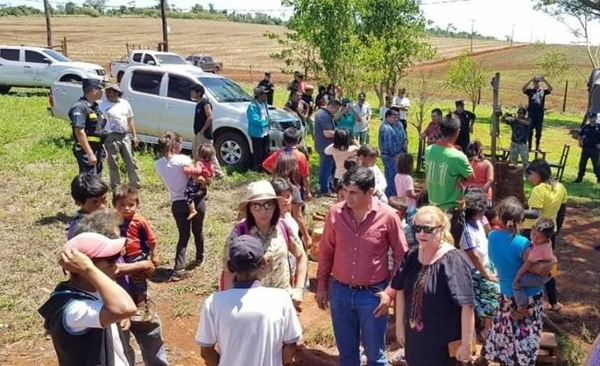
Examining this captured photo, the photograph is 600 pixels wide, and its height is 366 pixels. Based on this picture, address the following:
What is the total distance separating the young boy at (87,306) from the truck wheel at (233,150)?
876 cm

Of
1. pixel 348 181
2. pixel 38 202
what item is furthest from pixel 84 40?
pixel 348 181

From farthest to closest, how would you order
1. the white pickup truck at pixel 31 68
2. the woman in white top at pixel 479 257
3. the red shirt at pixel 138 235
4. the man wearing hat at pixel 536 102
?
the white pickup truck at pixel 31 68
the man wearing hat at pixel 536 102
the woman in white top at pixel 479 257
the red shirt at pixel 138 235

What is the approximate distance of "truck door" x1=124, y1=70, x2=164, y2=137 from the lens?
12461mm

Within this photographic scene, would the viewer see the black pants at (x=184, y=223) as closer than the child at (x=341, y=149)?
Yes

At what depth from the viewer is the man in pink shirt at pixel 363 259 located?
416 centimetres

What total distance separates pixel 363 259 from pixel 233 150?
7.79 m

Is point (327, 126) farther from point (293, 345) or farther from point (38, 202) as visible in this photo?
point (293, 345)

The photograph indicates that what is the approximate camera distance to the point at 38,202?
9578mm

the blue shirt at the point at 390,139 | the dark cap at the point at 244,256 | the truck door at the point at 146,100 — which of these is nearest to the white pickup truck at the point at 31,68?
the truck door at the point at 146,100

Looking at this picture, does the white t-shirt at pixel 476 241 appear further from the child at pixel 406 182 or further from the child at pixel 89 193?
the child at pixel 89 193

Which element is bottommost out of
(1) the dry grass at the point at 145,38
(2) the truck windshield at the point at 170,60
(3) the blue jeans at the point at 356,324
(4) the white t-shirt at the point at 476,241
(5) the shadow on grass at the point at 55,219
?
(5) the shadow on grass at the point at 55,219

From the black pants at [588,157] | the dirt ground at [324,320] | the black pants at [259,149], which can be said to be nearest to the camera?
the dirt ground at [324,320]

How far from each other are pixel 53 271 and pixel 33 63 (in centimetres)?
1726

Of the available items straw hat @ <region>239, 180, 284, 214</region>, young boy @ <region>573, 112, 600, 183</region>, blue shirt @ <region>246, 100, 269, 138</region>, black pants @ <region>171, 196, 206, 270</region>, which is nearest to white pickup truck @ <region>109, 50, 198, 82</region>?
blue shirt @ <region>246, 100, 269, 138</region>
